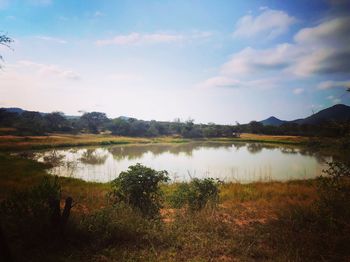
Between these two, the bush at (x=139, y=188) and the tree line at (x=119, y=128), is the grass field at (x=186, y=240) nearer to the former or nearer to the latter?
the bush at (x=139, y=188)

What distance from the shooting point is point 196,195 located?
8.15 metres

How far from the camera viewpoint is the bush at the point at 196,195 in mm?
7984

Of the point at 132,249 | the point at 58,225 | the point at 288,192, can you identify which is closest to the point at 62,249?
the point at 58,225

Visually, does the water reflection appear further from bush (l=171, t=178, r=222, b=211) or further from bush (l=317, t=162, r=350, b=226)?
bush (l=317, t=162, r=350, b=226)

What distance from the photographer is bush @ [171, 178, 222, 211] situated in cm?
798

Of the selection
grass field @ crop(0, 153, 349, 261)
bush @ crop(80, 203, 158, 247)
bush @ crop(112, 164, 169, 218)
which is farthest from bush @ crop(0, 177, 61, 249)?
bush @ crop(112, 164, 169, 218)

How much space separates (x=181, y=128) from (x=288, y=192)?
64.1m

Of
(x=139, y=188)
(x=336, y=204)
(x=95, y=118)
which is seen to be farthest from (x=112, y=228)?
(x=95, y=118)

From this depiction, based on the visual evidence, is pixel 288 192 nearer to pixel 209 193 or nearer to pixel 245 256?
pixel 209 193

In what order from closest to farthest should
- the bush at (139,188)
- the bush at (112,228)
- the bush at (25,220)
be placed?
the bush at (25,220) → the bush at (112,228) → the bush at (139,188)

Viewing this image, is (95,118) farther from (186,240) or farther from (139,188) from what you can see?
(186,240)

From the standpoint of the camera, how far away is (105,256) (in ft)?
14.2

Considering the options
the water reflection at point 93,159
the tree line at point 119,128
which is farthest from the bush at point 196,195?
the tree line at point 119,128

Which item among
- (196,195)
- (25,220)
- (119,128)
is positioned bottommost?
(196,195)
